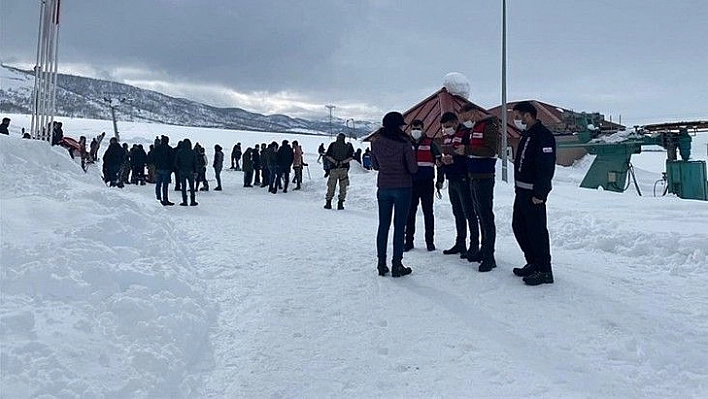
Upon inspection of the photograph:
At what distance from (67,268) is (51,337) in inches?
40.1

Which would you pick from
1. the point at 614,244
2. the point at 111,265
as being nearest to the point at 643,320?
the point at 614,244

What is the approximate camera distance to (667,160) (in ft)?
48.3

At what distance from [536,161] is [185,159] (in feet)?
33.8

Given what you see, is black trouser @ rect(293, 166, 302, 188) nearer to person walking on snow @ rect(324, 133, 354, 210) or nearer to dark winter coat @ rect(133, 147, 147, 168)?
person walking on snow @ rect(324, 133, 354, 210)

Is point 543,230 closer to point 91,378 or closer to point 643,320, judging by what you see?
point 643,320

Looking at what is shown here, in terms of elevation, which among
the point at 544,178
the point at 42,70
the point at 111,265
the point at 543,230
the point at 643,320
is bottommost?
the point at 643,320

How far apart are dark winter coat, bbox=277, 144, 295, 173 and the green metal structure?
9.31m

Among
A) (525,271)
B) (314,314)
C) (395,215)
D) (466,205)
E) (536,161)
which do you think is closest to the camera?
(314,314)

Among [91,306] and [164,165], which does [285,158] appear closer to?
[164,165]

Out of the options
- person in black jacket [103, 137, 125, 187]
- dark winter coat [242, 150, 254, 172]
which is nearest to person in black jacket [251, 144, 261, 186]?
dark winter coat [242, 150, 254, 172]

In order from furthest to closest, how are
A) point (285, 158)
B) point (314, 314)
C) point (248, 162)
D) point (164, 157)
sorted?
1. point (248, 162)
2. point (285, 158)
3. point (164, 157)
4. point (314, 314)

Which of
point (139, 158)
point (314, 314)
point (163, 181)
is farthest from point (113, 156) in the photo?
point (314, 314)

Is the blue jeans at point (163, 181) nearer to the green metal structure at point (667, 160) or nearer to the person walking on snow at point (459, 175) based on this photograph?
the person walking on snow at point (459, 175)

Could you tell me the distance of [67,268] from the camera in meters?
4.00
